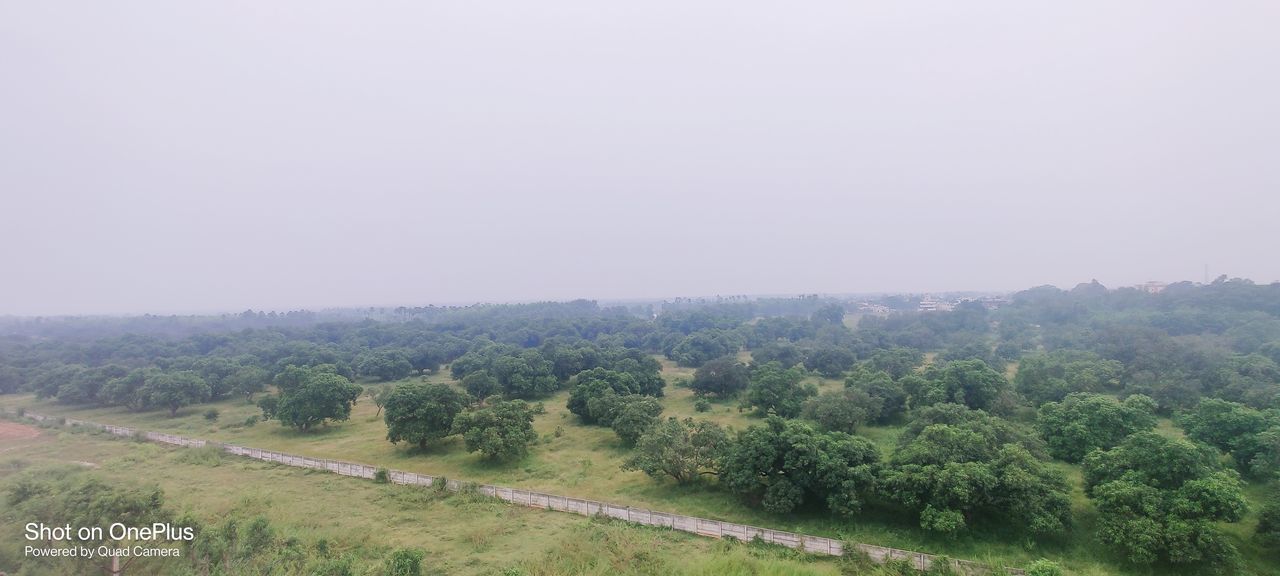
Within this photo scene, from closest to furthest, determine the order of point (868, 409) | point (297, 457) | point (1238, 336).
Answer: point (297, 457) < point (868, 409) < point (1238, 336)

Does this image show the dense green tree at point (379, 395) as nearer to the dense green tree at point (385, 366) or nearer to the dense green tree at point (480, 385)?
the dense green tree at point (385, 366)

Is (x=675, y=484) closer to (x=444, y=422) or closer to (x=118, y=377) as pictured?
(x=444, y=422)

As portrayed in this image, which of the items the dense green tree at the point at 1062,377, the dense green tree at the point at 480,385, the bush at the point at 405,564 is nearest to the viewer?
the bush at the point at 405,564

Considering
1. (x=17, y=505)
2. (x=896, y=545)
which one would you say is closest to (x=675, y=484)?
(x=896, y=545)

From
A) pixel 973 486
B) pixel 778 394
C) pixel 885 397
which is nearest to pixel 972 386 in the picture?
pixel 885 397

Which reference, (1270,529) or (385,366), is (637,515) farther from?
→ (385,366)

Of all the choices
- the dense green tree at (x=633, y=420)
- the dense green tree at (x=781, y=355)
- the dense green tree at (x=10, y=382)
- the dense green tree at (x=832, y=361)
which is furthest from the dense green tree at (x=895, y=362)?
the dense green tree at (x=10, y=382)
